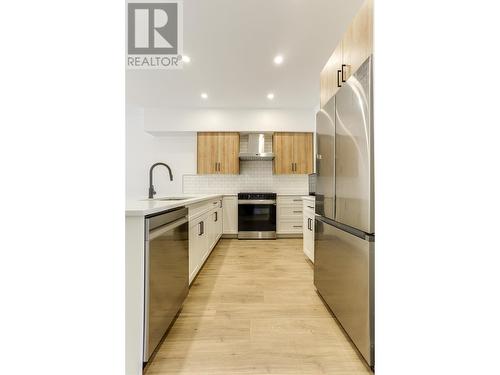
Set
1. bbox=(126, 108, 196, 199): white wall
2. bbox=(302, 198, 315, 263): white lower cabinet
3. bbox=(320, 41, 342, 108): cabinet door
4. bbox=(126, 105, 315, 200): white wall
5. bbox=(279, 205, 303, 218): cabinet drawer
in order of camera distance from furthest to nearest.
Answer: bbox=(126, 108, 196, 199): white wall, bbox=(126, 105, 315, 200): white wall, bbox=(279, 205, 303, 218): cabinet drawer, bbox=(302, 198, 315, 263): white lower cabinet, bbox=(320, 41, 342, 108): cabinet door

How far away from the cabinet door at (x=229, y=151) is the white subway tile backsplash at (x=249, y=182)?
33 centimetres

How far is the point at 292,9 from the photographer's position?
2203mm

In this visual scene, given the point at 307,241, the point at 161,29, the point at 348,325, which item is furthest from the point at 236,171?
the point at 348,325

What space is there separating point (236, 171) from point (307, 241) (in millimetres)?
2293

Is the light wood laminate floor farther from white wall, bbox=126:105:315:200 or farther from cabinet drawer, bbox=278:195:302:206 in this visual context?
white wall, bbox=126:105:315:200

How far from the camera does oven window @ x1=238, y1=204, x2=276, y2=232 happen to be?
468cm

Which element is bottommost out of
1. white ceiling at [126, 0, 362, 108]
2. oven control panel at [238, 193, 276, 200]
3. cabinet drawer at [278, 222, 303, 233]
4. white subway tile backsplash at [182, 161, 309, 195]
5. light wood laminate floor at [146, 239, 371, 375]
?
light wood laminate floor at [146, 239, 371, 375]

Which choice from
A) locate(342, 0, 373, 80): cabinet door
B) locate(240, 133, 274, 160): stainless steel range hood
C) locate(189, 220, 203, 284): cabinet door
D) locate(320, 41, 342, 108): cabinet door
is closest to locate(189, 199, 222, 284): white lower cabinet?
locate(189, 220, 203, 284): cabinet door

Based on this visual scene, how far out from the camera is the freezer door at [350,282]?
1.26m

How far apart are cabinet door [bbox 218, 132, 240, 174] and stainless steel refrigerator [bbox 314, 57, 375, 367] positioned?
310 centimetres

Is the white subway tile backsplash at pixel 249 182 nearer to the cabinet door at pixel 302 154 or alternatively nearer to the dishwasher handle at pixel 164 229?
the cabinet door at pixel 302 154

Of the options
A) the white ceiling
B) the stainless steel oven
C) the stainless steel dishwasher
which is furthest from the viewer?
the stainless steel oven

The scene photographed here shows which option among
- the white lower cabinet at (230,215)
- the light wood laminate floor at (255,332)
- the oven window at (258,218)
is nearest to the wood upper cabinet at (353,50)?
the light wood laminate floor at (255,332)
